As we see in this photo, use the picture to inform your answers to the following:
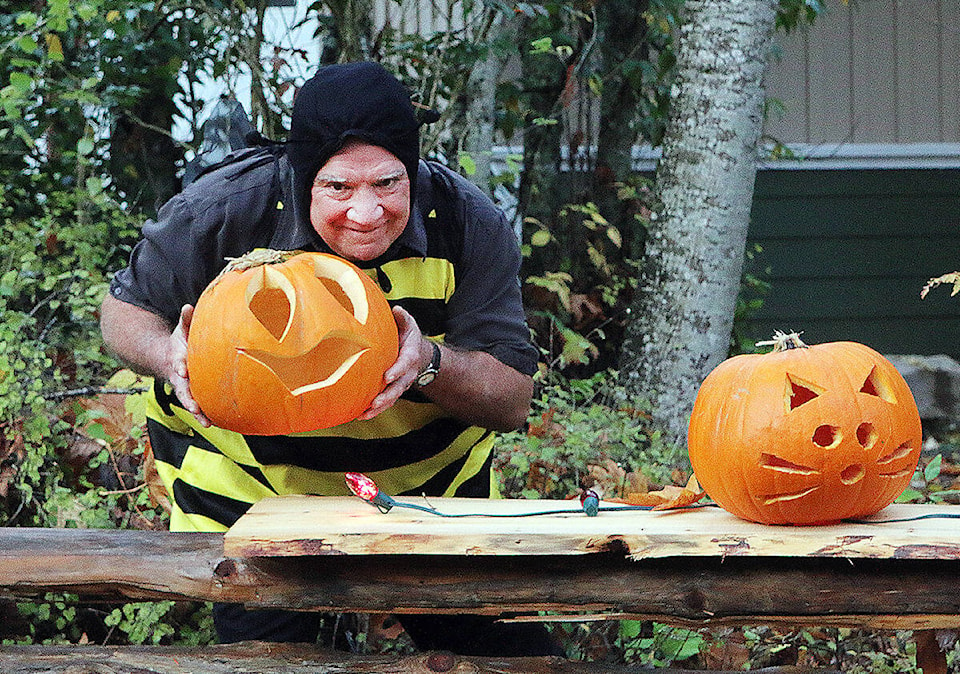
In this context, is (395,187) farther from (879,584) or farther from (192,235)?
(879,584)

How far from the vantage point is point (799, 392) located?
2102mm

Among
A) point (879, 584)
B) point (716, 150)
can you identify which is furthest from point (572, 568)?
point (716, 150)

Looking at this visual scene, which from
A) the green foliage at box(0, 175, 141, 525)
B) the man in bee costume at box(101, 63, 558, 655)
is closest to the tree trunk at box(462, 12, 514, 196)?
the green foliage at box(0, 175, 141, 525)

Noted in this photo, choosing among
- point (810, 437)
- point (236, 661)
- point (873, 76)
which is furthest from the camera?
point (873, 76)

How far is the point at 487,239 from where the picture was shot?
252 cm

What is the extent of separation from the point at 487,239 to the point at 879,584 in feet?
3.68

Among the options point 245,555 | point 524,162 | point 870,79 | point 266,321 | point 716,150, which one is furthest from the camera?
point 870,79

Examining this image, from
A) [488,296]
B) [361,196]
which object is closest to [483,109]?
[488,296]

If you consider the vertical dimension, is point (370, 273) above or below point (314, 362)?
above

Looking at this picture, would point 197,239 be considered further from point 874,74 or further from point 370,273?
point 874,74

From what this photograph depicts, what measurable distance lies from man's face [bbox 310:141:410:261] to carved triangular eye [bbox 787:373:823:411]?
84 cm

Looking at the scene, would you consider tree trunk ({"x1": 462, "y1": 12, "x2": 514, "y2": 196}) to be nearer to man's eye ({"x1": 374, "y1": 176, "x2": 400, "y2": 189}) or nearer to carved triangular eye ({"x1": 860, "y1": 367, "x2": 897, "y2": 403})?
man's eye ({"x1": 374, "y1": 176, "x2": 400, "y2": 189})

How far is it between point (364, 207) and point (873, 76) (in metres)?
6.32

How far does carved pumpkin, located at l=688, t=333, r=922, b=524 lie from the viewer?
199cm
